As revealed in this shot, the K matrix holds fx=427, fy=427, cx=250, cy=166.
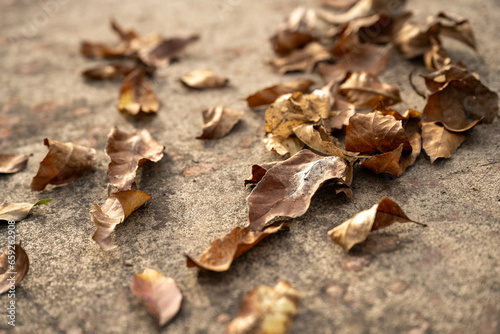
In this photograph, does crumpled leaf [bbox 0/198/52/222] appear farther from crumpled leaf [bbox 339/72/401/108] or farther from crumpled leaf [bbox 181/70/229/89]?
crumpled leaf [bbox 339/72/401/108]

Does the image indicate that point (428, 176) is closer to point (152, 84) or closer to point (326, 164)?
point (326, 164)

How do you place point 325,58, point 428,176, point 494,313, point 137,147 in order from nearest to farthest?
1. point 494,313
2. point 428,176
3. point 137,147
4. point 325,58

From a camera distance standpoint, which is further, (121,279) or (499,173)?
(499,173)

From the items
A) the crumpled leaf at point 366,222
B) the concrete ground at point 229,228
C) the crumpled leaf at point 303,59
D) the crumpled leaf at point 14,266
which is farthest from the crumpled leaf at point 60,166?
the crumpled leaf at point 303,59

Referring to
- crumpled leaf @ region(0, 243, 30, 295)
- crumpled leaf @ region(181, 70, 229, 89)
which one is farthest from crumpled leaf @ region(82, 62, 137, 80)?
crumpled leaf @ region(0, 243, 30, 295)

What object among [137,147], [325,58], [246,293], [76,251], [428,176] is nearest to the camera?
[246,293]

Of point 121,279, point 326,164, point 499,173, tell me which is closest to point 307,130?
point 326,164

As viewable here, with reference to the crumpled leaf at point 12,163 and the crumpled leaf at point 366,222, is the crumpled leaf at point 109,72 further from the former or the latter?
the crumpled leaf at point 366,222
